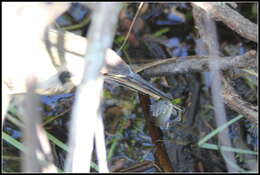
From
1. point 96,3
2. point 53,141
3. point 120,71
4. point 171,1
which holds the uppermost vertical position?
point 171,1

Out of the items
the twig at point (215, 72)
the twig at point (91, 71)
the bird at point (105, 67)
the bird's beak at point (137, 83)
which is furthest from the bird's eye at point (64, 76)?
the twig at point (91, 71)

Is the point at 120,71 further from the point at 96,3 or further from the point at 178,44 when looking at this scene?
the point at 96,3

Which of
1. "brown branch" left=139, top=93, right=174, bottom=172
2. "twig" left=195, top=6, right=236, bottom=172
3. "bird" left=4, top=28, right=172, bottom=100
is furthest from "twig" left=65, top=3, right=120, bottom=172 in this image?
"brown branch" left=139, top=93, right=174, bottom=172

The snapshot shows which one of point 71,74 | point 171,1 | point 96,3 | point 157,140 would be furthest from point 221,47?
point 96,3

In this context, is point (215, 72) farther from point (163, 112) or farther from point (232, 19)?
point (163, 112)

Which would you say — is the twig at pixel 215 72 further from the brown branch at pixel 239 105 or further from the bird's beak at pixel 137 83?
the bird's beak at pixel 137 83

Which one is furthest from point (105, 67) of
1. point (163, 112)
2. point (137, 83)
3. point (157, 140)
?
point (157, 140)
